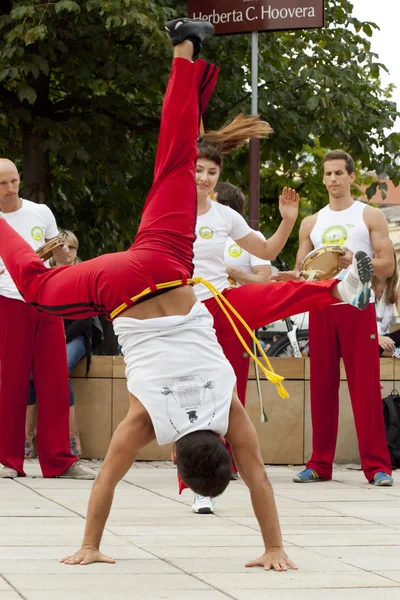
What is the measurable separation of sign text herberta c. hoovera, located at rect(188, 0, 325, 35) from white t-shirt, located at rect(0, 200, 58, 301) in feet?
9.95

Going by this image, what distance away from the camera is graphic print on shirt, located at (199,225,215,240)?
7535mm

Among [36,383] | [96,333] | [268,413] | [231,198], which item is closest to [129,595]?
[36,383]

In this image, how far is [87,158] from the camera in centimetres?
1348

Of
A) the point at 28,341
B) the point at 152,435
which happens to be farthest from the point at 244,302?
the point at 28,341

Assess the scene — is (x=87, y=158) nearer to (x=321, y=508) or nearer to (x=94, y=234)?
(x=94, y=234)

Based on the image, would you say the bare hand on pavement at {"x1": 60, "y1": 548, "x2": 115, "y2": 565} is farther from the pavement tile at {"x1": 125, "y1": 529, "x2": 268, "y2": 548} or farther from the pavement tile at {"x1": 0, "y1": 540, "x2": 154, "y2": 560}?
the pavement tile at {"x1": 125, "y1": 529, "x2": 268, "y2": 548}

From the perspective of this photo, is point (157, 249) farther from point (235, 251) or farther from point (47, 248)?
point (235, 251)

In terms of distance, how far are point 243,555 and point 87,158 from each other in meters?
8.61

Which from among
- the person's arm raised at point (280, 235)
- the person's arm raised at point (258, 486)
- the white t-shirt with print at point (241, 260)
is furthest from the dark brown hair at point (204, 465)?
the white t-shirt with print at point (241, 260)

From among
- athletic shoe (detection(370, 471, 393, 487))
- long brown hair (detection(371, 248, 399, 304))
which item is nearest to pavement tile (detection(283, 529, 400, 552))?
athletic shoe (detection(370, 471, 393, 487))

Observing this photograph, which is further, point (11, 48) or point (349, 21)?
point (349, 21)

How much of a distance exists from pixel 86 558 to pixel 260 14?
266 inches

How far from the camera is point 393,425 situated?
31.2 feet

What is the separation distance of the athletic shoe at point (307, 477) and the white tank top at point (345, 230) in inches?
65.6
